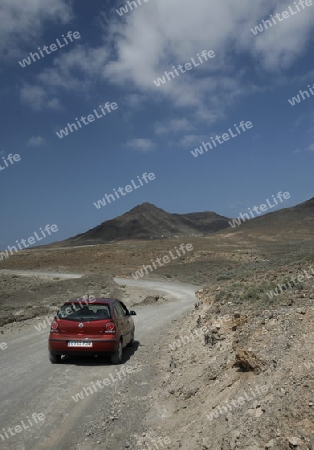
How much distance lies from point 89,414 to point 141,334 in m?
8.91

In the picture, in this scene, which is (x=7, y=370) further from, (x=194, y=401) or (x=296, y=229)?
(x=296, y=229)

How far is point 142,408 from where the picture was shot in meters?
6.91

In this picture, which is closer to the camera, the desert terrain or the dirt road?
the desert terrain

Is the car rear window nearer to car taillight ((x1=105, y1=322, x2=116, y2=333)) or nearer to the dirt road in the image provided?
car taillight ((x1=105, y1=322, x2=116, y2=333))

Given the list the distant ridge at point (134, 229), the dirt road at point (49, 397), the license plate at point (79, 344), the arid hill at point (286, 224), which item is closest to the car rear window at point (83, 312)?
the license plate at point (79, 344)

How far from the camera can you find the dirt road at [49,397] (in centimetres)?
559

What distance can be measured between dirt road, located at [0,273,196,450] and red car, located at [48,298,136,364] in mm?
382

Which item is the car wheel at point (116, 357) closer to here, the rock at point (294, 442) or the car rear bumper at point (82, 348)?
the car rear bumper at point (82, 348)

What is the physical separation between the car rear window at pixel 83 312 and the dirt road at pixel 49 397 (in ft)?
3.73

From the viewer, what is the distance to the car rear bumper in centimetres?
973

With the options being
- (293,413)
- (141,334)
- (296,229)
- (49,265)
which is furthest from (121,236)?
(293,413)

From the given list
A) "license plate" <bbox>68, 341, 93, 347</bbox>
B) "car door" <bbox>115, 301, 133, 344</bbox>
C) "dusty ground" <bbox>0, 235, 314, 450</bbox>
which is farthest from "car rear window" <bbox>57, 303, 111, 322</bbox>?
"dusty ground" <bbox>0, 235, 314, 450</bbox>

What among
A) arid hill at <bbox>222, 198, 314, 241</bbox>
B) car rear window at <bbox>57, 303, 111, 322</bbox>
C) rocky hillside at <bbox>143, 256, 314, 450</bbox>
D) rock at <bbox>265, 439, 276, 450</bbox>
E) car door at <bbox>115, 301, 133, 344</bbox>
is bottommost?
arid hill at <bbox>222, 198, 314, 241</bbox>

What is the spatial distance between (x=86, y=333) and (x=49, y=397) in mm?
2547
